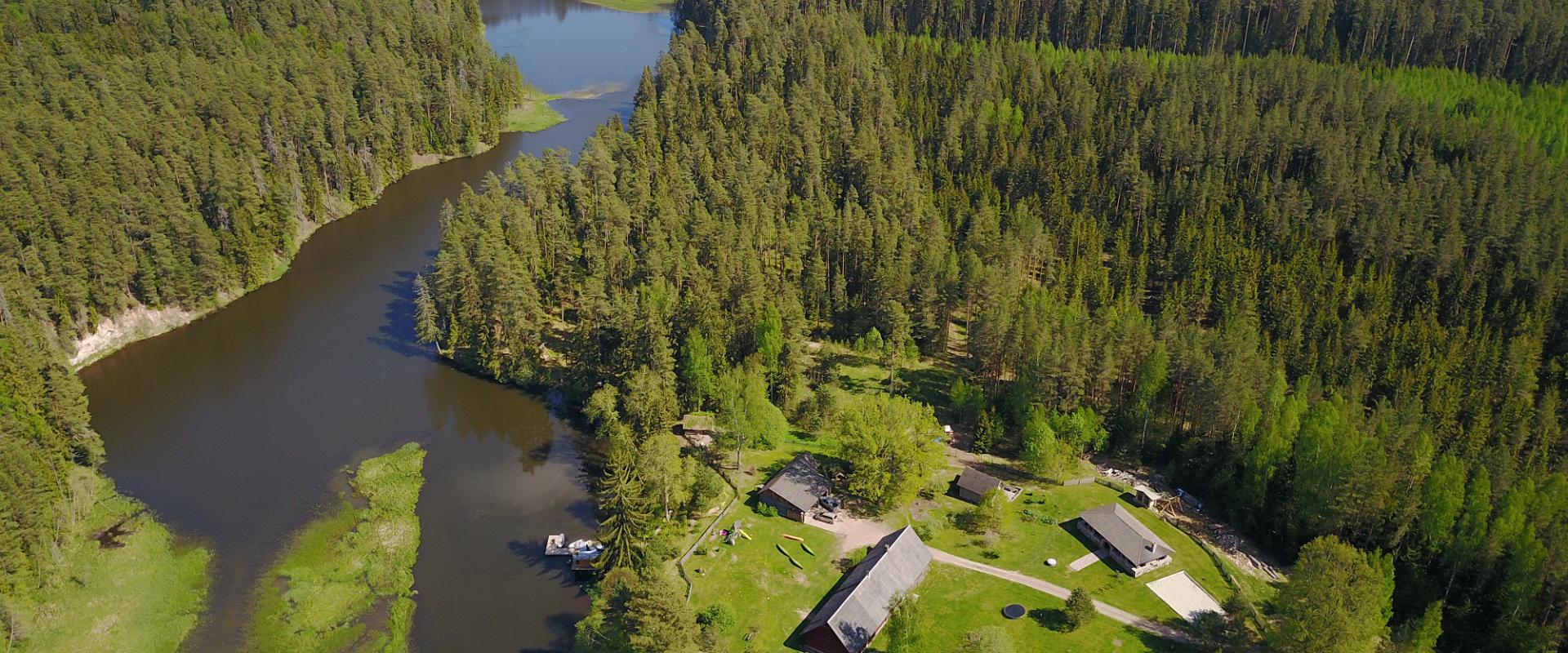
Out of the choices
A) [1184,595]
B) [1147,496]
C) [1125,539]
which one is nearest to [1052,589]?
[1125,539]

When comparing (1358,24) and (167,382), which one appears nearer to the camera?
(167,382)

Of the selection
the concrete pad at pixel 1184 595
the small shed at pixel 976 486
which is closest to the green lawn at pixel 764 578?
the small shed at pixel 976 486

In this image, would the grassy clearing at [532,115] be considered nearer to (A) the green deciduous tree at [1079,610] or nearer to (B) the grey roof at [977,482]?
(B) the grey roof at [977,482]

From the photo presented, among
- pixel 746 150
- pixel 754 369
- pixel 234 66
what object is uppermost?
pixel 234 66

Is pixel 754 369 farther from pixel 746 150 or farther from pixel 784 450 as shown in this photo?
pixel 746 150

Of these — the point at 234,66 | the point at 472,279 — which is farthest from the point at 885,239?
the point at 234,66
